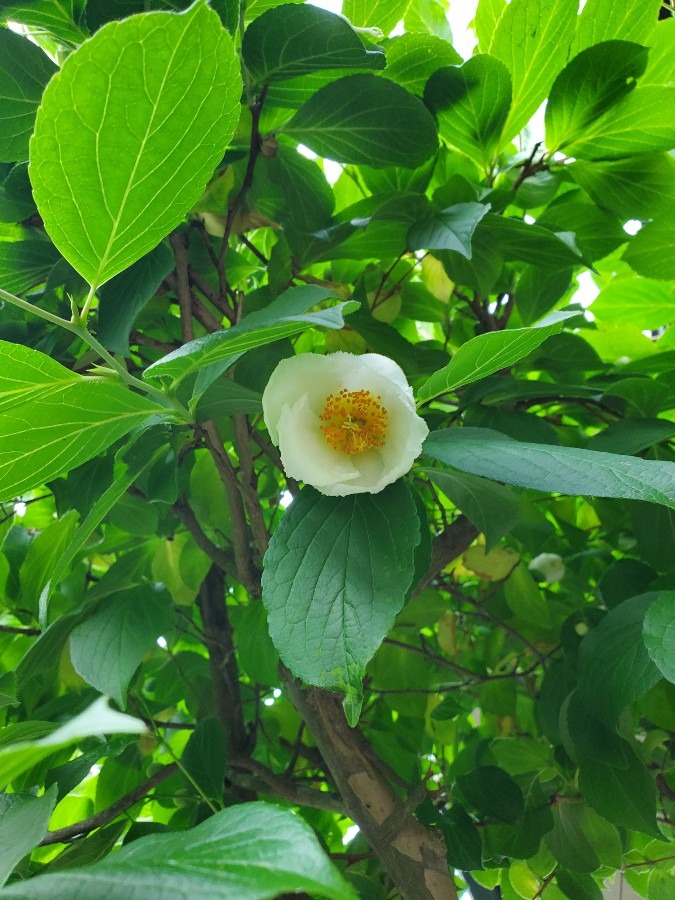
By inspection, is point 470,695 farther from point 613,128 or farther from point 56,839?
point 613,128

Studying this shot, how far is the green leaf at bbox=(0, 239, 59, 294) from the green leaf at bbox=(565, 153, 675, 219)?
0.39m

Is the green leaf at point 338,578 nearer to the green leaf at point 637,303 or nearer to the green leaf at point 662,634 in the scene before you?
the green leaf at point 662,634

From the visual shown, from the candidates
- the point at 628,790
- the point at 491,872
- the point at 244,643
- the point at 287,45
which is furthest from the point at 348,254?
the point at 491,872

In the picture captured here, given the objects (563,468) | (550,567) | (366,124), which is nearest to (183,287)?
(366,124)

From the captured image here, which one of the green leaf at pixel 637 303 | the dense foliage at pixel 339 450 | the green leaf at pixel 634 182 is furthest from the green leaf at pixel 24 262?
the green leaf at pixel 637 303

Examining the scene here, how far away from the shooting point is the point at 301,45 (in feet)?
1.47

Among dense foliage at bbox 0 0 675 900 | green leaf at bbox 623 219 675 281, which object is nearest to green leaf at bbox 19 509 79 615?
dense foliage at bbox 0 0 675 900

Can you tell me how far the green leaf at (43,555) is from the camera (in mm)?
556

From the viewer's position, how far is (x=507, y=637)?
2.51 feet

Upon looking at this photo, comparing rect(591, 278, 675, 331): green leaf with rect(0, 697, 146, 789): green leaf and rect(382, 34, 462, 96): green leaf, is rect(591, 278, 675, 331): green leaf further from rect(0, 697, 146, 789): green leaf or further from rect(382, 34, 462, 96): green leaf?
rect(0, 697, 146, 789): green leaf

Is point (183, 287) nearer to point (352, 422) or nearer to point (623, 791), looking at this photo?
point (352, 422)

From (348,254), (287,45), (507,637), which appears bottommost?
(507,637)

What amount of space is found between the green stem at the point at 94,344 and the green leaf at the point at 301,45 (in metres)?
0.21

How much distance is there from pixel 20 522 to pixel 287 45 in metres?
0.54
